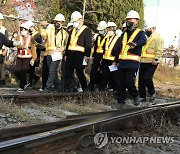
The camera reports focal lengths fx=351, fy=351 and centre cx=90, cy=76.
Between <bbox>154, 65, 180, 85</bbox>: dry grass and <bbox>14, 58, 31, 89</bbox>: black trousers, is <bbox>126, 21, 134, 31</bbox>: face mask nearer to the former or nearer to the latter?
<bbox>14, 58, 31, 89</bbox>: black trousers

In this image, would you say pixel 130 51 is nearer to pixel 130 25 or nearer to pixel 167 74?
pixel 130 25

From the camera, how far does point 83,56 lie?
30.0 ft

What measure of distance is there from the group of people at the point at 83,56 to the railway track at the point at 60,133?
6.79 feet

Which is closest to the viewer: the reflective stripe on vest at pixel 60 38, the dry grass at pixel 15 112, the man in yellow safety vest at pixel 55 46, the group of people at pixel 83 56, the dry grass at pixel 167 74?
the dry grass at pixel 15 112

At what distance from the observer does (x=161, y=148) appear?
480cm

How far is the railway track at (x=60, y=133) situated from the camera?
12.3 ft

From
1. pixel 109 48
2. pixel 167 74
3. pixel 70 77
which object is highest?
pixel 109 48

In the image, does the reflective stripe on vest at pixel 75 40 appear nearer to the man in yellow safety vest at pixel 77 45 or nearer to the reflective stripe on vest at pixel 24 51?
the man in yellow safety vest at pixel 77 45

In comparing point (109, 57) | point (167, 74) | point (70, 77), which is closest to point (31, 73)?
point (70, 77)

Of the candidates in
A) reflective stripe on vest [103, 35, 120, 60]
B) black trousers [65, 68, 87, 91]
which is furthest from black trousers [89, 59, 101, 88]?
black trousers [65, 68, 87, 91]

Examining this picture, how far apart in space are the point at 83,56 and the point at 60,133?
16.7 ft

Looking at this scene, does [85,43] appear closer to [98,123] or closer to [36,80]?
[36,80]

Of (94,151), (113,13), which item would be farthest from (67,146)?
(113,13)

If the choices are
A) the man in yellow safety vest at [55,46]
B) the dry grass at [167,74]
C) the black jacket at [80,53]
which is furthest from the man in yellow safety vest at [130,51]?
the dry grass at [167,74]
